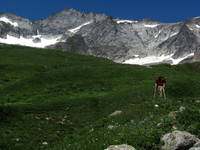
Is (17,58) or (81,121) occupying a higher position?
(17,58)

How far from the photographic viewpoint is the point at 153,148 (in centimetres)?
1775

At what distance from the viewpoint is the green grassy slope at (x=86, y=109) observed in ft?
68.7

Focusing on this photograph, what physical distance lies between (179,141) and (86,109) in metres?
30.2

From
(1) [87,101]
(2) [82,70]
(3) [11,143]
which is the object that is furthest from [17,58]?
(3) [11,143]

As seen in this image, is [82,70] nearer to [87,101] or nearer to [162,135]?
[87,101]

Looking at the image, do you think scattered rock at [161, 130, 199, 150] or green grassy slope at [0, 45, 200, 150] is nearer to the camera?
scattered rock at [161, 130, 199, 150]

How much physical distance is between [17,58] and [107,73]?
52.7 m

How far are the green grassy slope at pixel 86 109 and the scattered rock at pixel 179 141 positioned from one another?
2.48 feet

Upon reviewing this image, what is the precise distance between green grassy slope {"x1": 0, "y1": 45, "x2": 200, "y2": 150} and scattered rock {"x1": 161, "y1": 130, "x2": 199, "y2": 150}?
2.48 ft

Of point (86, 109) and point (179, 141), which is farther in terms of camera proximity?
point (86, 109)

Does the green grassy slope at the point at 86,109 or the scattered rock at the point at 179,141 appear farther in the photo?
the green grassy slope at the point at 86,109

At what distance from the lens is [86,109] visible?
4662 centimetres

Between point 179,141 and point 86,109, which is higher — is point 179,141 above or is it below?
above

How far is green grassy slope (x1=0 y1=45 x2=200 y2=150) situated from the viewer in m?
21.0
